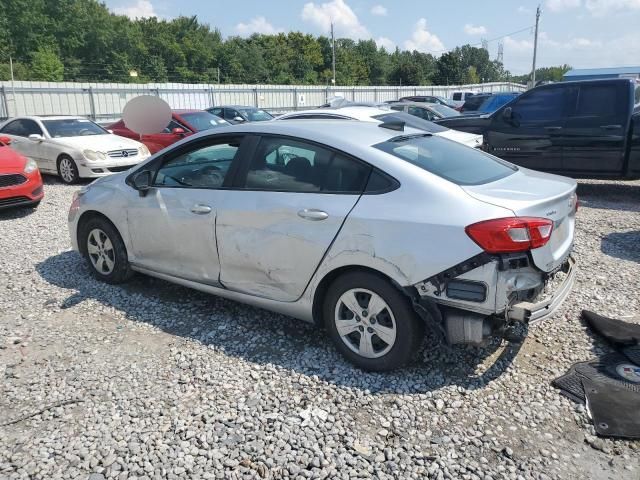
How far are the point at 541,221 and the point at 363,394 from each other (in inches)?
58.8

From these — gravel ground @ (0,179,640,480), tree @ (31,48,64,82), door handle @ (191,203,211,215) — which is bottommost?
gravel ground @ (0,179,640,480)

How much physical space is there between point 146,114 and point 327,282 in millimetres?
6548

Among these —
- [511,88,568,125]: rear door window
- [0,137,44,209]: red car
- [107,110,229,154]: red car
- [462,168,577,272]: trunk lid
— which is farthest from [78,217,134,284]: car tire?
[107,110,229,154]: red car

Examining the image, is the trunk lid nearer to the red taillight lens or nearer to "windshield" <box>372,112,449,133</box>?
the red taillight lens

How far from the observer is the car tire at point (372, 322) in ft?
10.6

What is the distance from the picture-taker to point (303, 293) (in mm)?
3654

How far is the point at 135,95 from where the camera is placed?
87.1 ft

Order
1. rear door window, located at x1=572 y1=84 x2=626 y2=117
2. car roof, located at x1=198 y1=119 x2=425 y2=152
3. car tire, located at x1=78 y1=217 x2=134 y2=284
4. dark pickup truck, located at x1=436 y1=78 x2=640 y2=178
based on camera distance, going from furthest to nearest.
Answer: rear door window, located at x1=572 y1=84 x2=626 y2=117
dark pickup truck, located at x1=436 y1=78 x2=640 y2=178
car tire, located at x1=78 y1=217 x2=134 y2=284
car roof, located at x1=198 y1=119 x2=425 y2=152

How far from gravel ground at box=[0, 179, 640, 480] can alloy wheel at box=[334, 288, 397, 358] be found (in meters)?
0.18

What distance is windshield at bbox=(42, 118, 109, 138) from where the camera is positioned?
37.3 ft

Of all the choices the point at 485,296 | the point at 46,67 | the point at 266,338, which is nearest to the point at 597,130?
the point at 485,296

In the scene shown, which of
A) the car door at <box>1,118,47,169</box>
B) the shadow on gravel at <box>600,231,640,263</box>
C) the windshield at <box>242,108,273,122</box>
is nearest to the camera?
the shadow on gravel at <box>600,231,640,263</box>

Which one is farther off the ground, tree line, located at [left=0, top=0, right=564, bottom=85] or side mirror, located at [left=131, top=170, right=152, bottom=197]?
tree line, located at [left=0, top=0, right=564, bottom=85]

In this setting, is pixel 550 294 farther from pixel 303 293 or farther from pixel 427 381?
pixel 303 293
